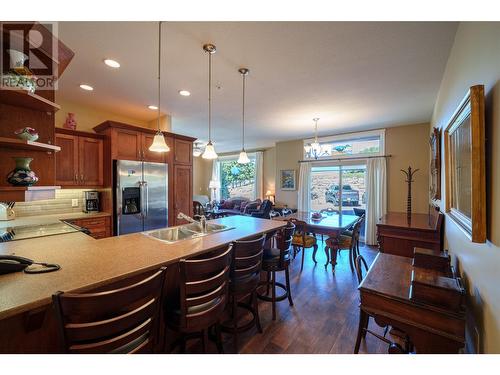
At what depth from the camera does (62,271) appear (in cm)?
116

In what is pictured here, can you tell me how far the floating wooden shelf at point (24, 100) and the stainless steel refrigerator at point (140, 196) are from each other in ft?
5.15

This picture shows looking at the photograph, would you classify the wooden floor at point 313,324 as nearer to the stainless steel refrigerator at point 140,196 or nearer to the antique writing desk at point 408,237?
the antique writing desk at point 408,237

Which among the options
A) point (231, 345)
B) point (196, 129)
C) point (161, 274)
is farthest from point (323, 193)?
point (161, 274)

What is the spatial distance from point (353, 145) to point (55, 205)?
20.6ft

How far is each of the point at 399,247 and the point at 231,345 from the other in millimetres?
2293

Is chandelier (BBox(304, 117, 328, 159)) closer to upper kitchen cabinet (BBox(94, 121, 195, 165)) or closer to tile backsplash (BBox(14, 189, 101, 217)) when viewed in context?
upper kitchen cabinet (BBox(94, 121, 195, 165))

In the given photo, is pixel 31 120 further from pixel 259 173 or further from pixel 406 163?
pixel 259 173

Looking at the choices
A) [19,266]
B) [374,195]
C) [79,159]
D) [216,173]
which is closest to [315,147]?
[374,195]

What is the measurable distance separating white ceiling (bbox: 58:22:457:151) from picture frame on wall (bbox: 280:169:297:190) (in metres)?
2.52

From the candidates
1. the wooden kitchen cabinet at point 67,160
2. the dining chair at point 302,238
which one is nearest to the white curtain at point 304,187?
the dining chair at point 302,238

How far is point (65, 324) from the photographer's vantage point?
842 millimetres

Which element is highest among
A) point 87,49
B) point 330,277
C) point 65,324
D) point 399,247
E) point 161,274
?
point 87,49

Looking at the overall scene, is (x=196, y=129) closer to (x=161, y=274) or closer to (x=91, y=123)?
(x=91, y=123)

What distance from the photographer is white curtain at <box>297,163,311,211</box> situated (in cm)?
606
